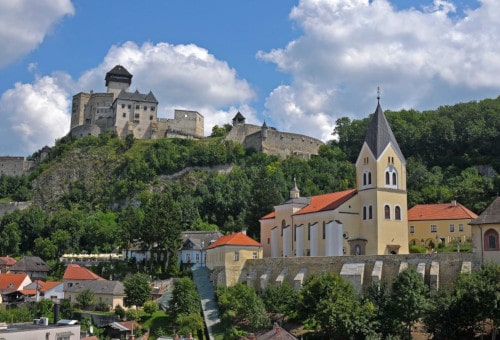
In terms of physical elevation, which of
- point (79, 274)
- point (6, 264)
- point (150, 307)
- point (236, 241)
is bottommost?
point (150, 307)

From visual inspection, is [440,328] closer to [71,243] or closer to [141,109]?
[71,243]

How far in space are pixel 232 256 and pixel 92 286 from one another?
15.4 metres

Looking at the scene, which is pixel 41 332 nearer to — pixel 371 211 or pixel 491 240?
pixel 491 240

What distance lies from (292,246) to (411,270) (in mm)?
22051

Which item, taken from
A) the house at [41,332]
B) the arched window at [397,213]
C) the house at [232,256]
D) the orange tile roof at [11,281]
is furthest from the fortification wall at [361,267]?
the orange tile roof at [11,281]

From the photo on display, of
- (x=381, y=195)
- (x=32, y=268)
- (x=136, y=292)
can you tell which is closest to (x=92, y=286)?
(x=136, y=292)

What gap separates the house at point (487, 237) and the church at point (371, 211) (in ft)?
39.3

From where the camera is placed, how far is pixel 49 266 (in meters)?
82.4

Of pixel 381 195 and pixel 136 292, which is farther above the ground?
pixel 381 195

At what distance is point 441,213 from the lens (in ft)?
220

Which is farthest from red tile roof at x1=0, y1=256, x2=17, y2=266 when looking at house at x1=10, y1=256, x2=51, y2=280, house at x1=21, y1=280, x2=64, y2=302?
house at x1=21, y1=280, x2=64, y2=302

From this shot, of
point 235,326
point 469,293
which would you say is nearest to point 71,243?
Answer: point 235,326

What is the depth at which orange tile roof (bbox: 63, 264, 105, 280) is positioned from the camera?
→ 69875 mm

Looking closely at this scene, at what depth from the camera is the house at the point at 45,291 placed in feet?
224
